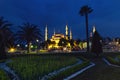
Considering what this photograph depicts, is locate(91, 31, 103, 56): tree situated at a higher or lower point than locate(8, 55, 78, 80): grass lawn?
higher

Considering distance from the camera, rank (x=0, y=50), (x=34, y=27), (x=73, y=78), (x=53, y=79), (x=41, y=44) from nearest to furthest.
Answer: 1. (x=53, y=79)
2. (x=73, y=78)
3. (x=0, y=50)
4. (x=34, y=27)
5. (x=41, y=44)

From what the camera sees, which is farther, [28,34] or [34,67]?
[28,34]

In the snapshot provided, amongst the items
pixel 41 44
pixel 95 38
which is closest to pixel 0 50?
pixel 95 38

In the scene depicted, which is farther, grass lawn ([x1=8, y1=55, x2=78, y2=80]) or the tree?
the tree

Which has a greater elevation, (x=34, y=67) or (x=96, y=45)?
(x=96, y=45)

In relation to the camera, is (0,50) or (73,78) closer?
(73,78)

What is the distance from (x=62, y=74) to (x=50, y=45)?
153 meters

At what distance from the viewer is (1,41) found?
2207 inches

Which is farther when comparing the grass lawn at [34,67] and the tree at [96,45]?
the tree at [96,45]

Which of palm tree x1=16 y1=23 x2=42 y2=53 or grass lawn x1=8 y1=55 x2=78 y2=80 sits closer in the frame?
grass lawn x1=8 y1=55 x2=78 y2=80

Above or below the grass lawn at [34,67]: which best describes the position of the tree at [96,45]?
above

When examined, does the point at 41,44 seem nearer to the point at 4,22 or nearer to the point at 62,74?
the point at 4,22

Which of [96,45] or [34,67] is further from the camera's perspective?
[96,45]

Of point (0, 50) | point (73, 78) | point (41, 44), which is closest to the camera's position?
Result: point (73, 78)
